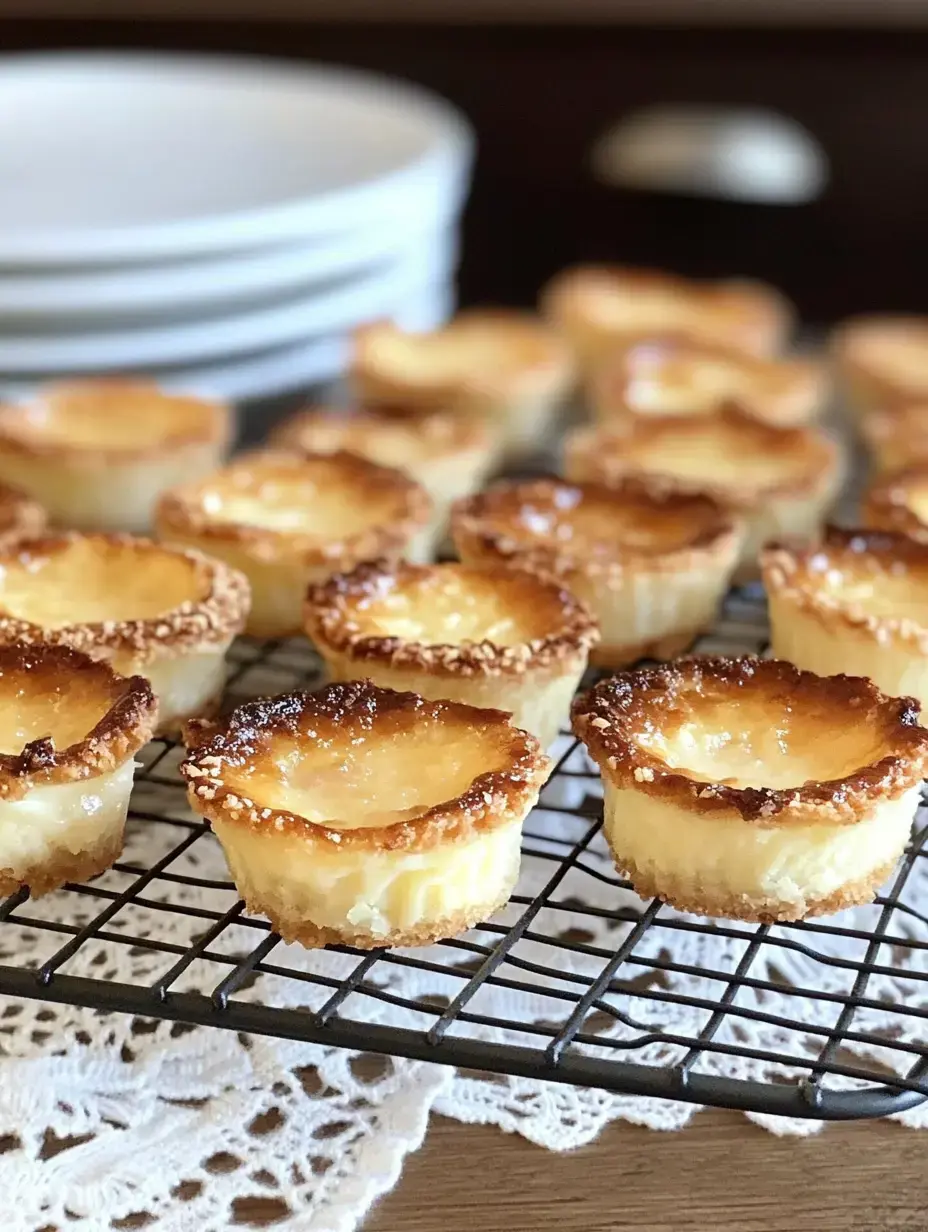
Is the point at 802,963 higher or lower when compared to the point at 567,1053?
lower

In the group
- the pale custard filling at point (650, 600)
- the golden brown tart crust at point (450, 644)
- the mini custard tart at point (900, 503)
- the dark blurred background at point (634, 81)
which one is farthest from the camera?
the dark blurred background at point (634, 81)

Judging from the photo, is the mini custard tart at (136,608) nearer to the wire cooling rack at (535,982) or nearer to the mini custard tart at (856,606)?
the wire cooling rack at (535,982)

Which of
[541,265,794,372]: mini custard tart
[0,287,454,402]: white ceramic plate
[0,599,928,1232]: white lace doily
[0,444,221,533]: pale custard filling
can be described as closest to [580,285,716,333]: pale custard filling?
[541,265,794,372]: mini custard tart

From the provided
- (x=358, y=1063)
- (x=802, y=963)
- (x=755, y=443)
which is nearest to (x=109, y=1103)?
(x=358, y=1063)

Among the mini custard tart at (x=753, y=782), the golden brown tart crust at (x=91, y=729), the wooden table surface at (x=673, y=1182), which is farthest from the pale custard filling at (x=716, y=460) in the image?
the wooden table surface at (x=673, y=1182)

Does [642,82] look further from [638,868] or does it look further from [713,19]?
[638,868]

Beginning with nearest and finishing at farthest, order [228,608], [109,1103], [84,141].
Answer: [109,1103] < [228,608] < [84,141]
